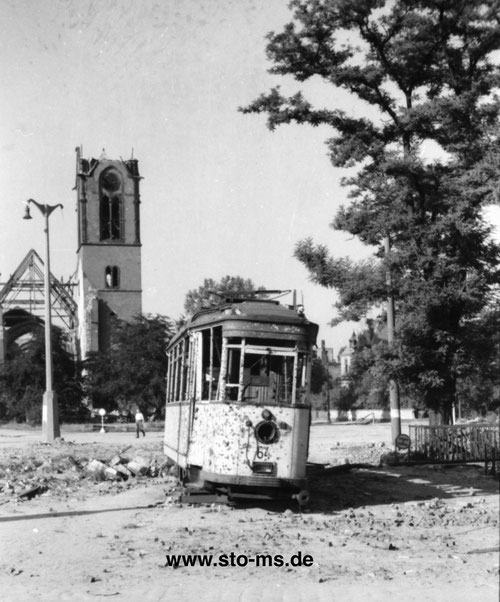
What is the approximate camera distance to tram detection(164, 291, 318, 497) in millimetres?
12195

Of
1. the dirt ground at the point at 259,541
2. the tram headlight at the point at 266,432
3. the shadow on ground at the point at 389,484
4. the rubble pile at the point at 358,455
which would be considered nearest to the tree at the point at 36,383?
the rubble pile at the point at 358,455

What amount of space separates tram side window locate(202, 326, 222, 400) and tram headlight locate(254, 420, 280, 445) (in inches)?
31.3

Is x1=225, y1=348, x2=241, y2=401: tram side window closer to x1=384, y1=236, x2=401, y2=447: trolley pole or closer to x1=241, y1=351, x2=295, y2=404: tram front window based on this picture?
x1=241, y1=351, x2=295, y2=404: tram front window

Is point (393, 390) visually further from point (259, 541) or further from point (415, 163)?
point (259, 541)

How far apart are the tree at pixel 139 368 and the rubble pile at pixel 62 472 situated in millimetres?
31258

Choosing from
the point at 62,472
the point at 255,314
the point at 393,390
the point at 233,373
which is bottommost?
the point at 62,472

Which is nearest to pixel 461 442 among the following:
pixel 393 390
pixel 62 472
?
pixel 393 390

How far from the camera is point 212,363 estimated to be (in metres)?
12.8

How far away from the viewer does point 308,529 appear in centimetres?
1102

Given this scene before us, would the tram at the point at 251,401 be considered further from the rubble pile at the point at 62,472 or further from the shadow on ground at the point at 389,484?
the rubble pile at the point at 62,472

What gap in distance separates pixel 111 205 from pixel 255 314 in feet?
242

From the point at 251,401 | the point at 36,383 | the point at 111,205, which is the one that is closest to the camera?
the point at 251,401

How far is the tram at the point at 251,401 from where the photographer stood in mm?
12195

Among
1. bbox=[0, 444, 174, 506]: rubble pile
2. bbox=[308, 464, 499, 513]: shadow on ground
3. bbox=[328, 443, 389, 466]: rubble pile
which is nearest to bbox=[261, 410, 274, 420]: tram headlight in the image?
bbox=[308, 464, 499, 513]: shadow on ground
